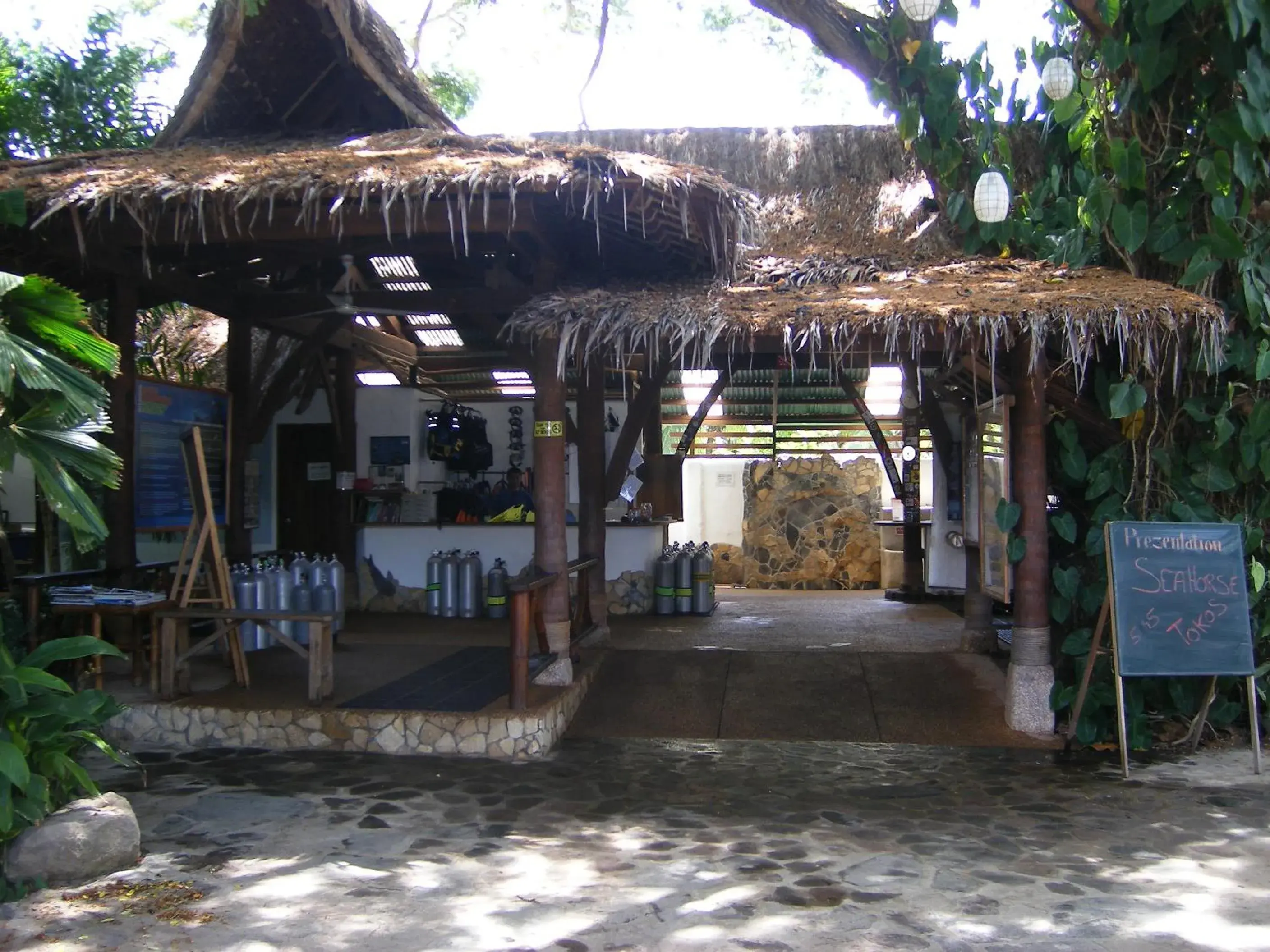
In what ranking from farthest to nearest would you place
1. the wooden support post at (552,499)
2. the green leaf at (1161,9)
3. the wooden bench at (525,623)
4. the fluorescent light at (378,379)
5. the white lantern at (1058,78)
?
the fluorescent light at (378,379)
the wooden support post at (552,499)
the white lantern at (1058,78)
the wooden bench at (525,623)
the green leaf at (1161,9)

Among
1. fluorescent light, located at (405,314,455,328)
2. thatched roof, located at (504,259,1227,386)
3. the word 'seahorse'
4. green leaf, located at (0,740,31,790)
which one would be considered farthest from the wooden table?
the word 'seahorse'

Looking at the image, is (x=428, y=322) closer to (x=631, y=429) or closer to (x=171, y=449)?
(x=631, y=429)

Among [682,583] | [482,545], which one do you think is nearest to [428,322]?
[482,545]

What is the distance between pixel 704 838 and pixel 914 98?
5.47 m

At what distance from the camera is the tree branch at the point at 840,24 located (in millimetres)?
→ 8164

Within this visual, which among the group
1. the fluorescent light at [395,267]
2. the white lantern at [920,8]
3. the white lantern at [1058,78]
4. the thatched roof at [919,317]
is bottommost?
the thatched roof at [919,317]

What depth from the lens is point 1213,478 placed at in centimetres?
657

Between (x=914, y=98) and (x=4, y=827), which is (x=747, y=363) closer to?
(x=914, y=98)

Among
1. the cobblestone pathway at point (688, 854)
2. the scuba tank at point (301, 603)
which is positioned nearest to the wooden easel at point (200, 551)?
the scuba tank at point (301, 603)

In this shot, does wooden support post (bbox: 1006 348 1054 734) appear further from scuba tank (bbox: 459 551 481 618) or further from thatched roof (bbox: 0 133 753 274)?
scuba tank (bbox: 459 551 481 618)

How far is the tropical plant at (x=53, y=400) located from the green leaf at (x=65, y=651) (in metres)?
0.46

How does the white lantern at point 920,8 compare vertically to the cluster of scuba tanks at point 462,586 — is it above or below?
above

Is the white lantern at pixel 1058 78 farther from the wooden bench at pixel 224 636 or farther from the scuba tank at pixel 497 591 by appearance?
the scuba tank at pixel 497 591

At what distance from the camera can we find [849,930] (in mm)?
3939
